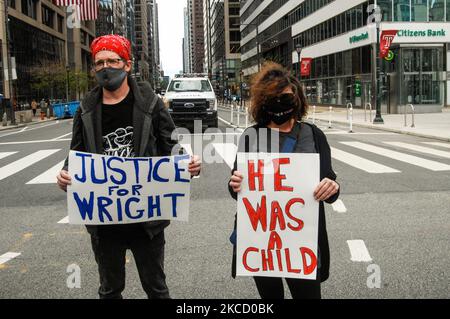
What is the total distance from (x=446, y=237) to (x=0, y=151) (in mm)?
13782

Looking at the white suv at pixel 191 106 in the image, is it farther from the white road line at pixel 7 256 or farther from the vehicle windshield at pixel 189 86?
the white road line at pixel 7 256

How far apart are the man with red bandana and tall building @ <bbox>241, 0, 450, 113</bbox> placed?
24.8 meters

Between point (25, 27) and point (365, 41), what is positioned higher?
point (25, 27)

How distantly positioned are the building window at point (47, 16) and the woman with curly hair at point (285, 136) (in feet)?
214

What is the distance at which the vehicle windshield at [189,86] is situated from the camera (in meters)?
21.2

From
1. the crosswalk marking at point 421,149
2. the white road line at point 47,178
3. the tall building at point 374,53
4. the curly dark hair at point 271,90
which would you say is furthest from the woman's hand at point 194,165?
the tall building at point 374,53

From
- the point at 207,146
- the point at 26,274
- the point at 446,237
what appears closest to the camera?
Result: the point at 26,274

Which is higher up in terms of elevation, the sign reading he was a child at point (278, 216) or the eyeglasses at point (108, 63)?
the eyeglasses at point (108, 63)

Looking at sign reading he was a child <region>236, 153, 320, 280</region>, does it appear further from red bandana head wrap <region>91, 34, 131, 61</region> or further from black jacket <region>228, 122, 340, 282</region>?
red bandana head wrap <region>91, 34, 131, 61</region>

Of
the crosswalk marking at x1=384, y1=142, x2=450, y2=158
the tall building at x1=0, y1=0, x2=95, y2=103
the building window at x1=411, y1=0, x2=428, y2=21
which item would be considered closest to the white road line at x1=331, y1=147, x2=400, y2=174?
the crosswalk marking at x1=384, y1=142, x2=450, y2=158

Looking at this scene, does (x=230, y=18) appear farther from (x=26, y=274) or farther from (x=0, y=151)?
(x=26, y=274)

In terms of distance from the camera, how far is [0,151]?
53.3 feet

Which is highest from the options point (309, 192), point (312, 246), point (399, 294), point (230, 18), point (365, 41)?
point (230, 18)
